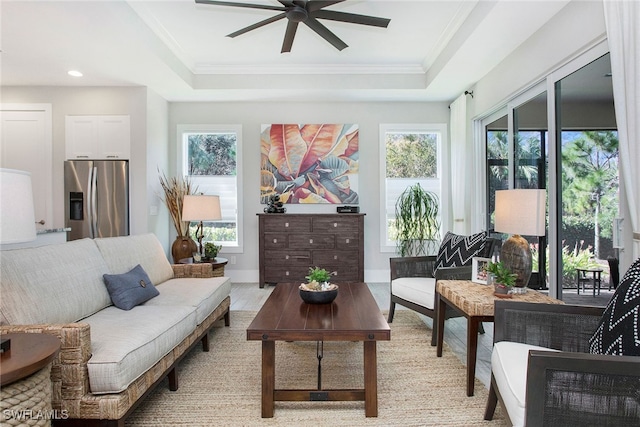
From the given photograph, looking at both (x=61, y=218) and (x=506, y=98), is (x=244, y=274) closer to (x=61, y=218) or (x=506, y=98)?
(x=61, y=218)

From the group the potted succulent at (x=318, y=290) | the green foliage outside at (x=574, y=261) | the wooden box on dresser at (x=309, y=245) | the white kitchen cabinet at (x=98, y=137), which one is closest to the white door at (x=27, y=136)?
the white kitchen cabinet at (x=98, y=137)

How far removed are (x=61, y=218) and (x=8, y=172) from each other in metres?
4.05

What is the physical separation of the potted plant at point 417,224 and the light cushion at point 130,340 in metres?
3.45

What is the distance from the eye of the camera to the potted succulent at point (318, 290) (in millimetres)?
2432

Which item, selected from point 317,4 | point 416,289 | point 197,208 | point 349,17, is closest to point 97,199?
point 197,208

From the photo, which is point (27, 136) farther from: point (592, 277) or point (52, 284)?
point (592, 277)

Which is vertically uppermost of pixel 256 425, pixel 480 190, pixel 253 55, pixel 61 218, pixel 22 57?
pixel 253 55

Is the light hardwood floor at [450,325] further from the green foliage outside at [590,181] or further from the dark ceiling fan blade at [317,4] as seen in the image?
the dark ceiling fan blade at [317,4]

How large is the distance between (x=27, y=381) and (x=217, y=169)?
4.37 m

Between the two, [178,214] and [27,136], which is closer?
[27,136]

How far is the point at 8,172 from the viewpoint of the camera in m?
1.32

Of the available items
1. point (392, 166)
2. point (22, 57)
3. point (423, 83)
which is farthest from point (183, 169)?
point (423, 83)

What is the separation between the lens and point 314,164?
5320mm

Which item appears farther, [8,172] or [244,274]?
[244,274]
